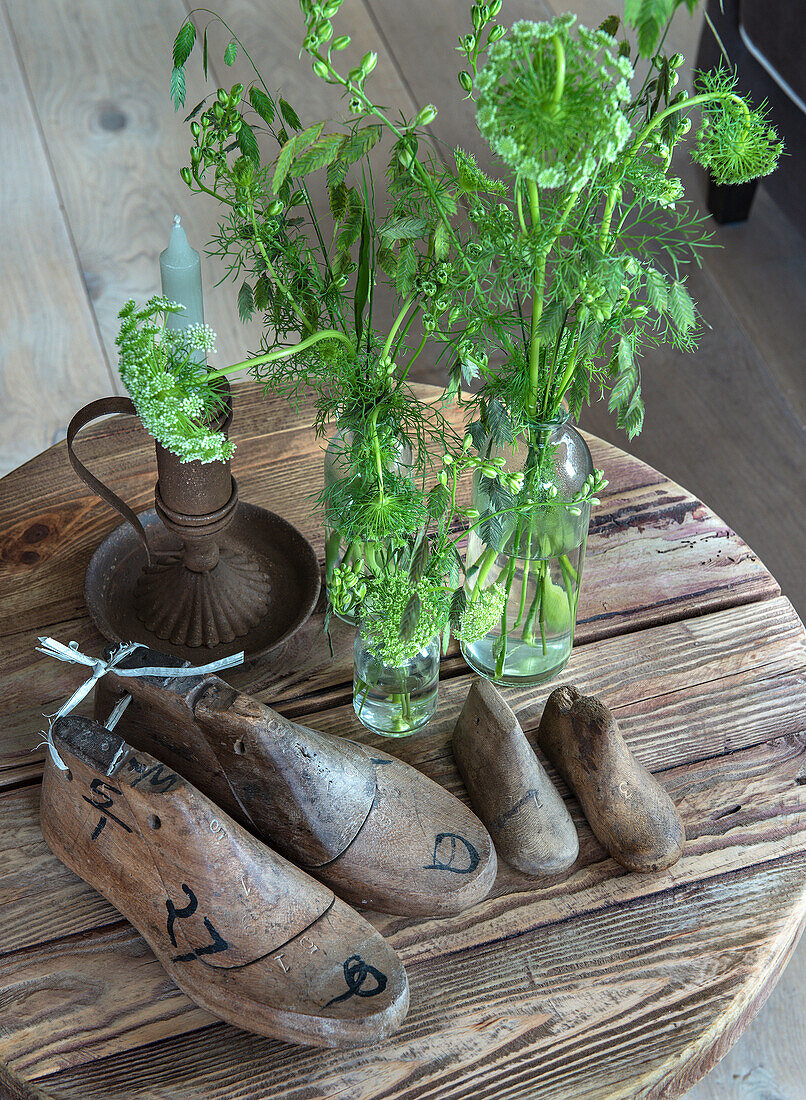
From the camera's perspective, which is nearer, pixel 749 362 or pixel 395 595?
pixel 395 595

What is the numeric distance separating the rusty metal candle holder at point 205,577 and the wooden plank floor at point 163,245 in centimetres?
93

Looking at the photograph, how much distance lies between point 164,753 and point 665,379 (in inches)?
57.9

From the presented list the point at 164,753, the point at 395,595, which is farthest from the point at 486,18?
the point at 164,753

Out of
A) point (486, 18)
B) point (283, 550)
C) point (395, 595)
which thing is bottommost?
point (283, 550)

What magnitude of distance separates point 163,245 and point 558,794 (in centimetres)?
163

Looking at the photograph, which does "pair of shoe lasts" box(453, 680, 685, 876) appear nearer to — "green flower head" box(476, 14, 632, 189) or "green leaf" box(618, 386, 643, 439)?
"green leaf" box(618, 386, 643, 439)

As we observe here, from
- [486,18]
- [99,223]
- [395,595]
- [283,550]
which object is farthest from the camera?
[99,223]

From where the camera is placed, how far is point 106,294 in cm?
202

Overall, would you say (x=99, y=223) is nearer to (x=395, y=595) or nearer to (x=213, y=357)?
(x=213, y=357)

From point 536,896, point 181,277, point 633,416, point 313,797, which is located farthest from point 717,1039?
point 181,277

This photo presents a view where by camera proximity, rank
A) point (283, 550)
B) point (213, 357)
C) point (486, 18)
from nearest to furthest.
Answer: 1. point (486, 18)
2. point (283, 550)
3. point (213, 357)

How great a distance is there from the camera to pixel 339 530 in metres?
0.72

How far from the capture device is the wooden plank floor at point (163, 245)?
6.05 ft

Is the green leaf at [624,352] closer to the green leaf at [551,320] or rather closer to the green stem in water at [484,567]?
the green leaf at [551,320]
